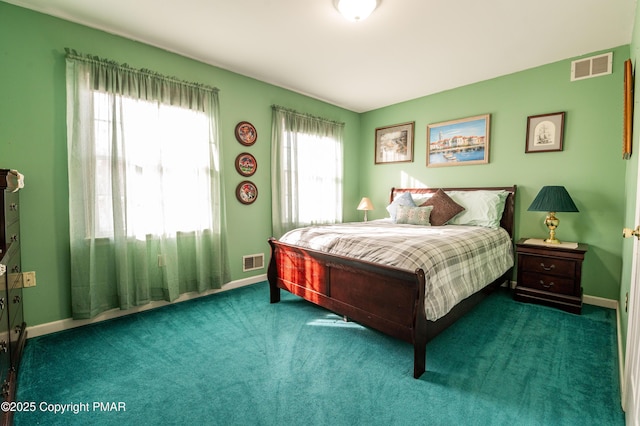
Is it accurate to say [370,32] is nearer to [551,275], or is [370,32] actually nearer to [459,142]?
[459,142]

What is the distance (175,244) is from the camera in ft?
9.50

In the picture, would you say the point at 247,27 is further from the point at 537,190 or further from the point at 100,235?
the point at 537,190

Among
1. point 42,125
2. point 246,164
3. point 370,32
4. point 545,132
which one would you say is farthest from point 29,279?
point 545,132

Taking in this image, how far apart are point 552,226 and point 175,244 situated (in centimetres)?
394

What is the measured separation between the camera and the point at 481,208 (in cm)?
345

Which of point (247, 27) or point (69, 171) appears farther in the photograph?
point (247, 27)

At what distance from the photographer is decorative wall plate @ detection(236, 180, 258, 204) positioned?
3.51 metres

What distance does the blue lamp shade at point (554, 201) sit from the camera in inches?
111

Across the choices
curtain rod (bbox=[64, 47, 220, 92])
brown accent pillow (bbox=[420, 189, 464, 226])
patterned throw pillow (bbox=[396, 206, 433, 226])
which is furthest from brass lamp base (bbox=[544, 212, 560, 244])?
curtain rod (bbox=[64, 47, 220, 92])

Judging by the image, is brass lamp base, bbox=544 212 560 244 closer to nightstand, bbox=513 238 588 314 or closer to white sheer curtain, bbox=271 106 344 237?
nightstand, bbox=513 238 588 314

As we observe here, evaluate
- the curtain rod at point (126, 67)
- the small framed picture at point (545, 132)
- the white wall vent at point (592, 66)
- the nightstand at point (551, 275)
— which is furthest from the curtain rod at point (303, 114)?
the nightstand at point (551, 275)

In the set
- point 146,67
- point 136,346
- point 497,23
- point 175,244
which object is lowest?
point 136,346

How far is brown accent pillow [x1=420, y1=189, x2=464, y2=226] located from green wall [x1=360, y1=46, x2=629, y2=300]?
55 cm

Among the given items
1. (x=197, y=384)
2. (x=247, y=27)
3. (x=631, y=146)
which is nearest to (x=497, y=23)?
(x=631, y=146)
